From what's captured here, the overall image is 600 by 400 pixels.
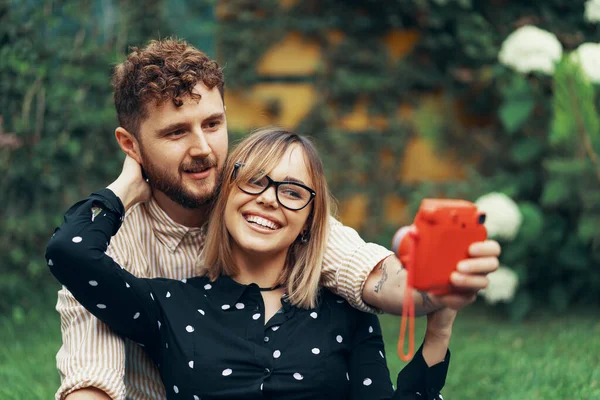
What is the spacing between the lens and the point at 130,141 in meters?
2.62

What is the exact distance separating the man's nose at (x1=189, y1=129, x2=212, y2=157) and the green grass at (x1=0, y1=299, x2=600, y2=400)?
1375 mm

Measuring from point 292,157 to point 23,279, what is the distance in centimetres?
292

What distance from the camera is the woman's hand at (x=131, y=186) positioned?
7.82ft

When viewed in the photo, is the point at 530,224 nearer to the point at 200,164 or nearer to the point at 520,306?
the point at 520,306

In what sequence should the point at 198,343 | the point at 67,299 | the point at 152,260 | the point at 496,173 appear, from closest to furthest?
the point at 198,343 → the point at 67,299 → the point at 152,260 → the point at 496,173

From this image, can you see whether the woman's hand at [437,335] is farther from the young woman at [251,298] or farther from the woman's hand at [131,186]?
the woman's hand at [131,186]

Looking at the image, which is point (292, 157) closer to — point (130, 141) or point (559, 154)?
point (130, 141)

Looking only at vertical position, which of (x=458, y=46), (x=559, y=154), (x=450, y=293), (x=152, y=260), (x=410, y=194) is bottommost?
(x=450, y=293)

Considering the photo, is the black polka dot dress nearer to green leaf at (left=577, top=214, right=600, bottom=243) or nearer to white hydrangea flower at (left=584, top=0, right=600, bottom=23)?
green leaf at (left=577, top=214, right=600, bottom=243)

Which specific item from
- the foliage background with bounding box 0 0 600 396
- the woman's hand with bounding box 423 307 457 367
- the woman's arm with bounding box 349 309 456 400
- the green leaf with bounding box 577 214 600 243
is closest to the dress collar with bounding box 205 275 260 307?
the woman's arm with bounding box 349 309 456 400

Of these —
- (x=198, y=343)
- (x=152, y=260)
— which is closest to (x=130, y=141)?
(x=152, y=260)

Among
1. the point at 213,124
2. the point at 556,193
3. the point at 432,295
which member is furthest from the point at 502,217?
the point at 432,295

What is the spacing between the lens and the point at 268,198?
228 centimetres

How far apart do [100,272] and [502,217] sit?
262 centimetres
